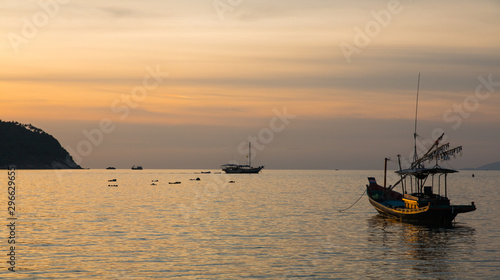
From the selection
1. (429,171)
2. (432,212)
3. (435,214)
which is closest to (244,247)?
(432,212)

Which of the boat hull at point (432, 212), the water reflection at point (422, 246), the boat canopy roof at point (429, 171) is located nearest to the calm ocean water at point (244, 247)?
the water reflection at point (422, 246)

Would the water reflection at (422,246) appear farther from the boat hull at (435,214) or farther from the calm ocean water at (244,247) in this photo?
the boat hull at (435,214)

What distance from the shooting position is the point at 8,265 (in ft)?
112

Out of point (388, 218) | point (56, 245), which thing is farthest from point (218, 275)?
point (388, 218)

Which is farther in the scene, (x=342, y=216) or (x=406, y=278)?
(x=342, y=216)

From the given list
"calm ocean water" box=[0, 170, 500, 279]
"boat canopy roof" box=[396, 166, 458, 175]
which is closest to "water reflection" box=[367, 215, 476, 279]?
"calm ocean water" box=[0, 170, 500, 279]

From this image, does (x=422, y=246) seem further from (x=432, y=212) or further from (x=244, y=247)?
(x=244, y=247)

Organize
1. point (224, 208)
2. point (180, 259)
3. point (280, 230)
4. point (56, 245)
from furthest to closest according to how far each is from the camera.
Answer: point (224, 208), point (280, 230), point (56, 245), point (180, 259)

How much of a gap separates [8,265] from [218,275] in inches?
516

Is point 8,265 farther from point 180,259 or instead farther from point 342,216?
point 342,216

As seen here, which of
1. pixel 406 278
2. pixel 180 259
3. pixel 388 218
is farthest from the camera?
pixel 388 218

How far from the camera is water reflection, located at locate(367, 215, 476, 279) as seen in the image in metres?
34.7

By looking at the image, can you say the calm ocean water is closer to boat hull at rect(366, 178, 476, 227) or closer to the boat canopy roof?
boat hull at rect(366, 178, 476, 227)

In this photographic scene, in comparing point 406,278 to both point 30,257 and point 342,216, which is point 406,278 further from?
point 342,216
